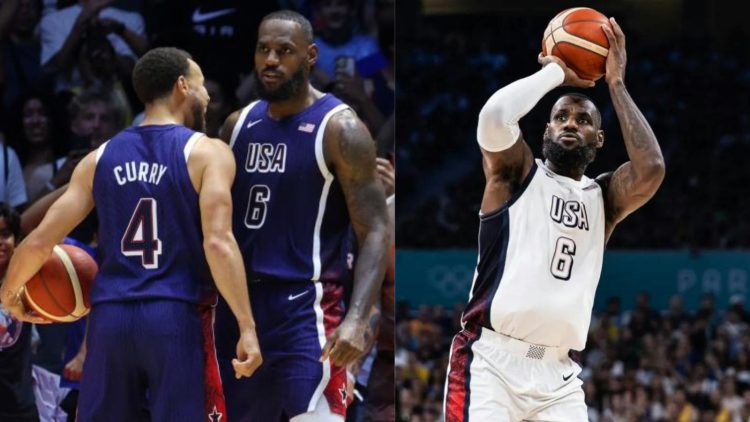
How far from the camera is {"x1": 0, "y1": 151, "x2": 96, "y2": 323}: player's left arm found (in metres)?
5.00

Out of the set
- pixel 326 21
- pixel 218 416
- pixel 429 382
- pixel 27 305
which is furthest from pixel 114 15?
pixel 429 382

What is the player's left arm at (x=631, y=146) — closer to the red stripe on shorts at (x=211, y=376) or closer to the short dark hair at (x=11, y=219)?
the red stripe on shorts at (x=211, y=376)

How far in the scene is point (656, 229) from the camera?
56.5 feet

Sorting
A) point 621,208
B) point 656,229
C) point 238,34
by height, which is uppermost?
point 238,34

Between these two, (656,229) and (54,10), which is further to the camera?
(656,229)

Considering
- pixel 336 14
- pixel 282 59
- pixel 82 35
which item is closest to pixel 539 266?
pixel 282 59

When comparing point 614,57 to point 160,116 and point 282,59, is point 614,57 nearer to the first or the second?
point 282,59

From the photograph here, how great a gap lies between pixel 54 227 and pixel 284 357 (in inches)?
43.9

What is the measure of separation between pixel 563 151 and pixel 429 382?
8.91 metres

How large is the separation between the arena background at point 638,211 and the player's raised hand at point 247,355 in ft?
28.0

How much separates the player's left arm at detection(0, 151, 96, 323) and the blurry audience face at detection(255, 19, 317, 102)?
83 cm

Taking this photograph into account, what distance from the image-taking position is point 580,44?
5164 millimetres

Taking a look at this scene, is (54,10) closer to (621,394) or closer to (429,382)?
(429,382)

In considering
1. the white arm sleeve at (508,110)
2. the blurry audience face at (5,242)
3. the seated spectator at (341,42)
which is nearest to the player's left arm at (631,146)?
the white arm sleeve at (508,110)
